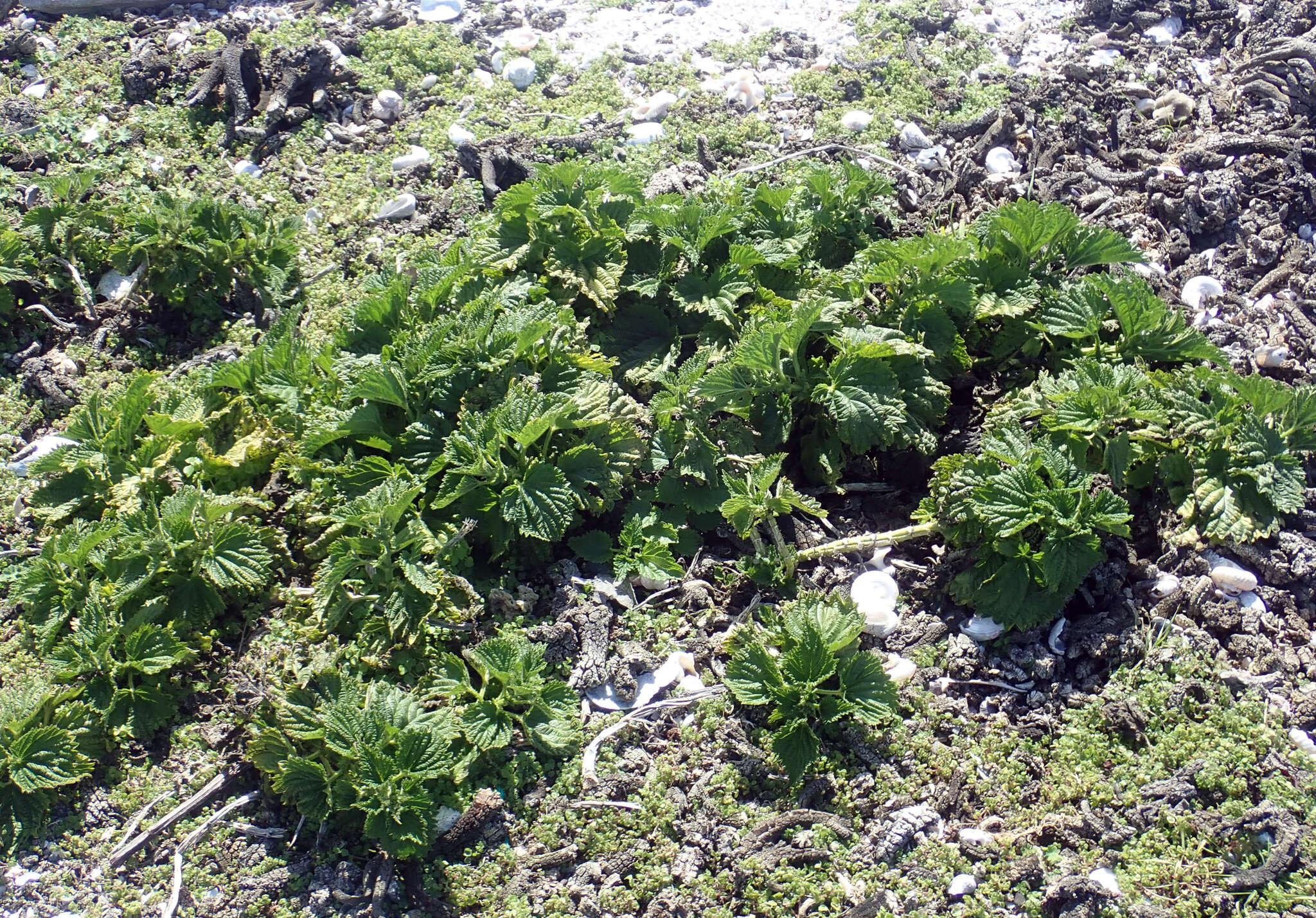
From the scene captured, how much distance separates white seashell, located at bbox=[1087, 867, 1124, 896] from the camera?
10.2ft

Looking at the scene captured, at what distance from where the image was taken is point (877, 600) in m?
3.93

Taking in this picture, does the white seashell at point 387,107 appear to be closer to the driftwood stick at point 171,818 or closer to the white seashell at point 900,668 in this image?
the driftwood stick at point 171,818

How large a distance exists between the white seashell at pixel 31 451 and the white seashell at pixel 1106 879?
4.58 m

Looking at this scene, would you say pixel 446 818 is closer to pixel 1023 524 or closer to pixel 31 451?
pixel 1023 524

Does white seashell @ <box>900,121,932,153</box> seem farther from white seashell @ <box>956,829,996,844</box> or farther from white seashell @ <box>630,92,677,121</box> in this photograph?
white seashell @ <box>956,829,996,844</box>

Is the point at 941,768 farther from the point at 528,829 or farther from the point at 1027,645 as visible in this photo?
the point at 528,829

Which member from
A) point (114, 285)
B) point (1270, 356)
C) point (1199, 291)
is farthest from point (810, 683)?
point (114, 285)

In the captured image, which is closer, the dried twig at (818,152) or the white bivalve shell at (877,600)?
the white bivalve shell at (877,600)

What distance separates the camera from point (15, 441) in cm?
488

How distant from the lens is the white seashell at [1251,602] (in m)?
3.77

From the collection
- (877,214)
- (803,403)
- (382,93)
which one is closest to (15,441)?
(382,93)

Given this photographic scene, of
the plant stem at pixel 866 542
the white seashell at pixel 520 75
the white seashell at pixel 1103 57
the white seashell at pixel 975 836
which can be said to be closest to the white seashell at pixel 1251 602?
the plant stem at pixel 866 542

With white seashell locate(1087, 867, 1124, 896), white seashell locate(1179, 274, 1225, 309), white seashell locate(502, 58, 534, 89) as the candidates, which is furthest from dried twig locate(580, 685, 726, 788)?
white seashell locate(502, 58, 534, 89)

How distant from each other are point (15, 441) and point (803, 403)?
12.4ft
